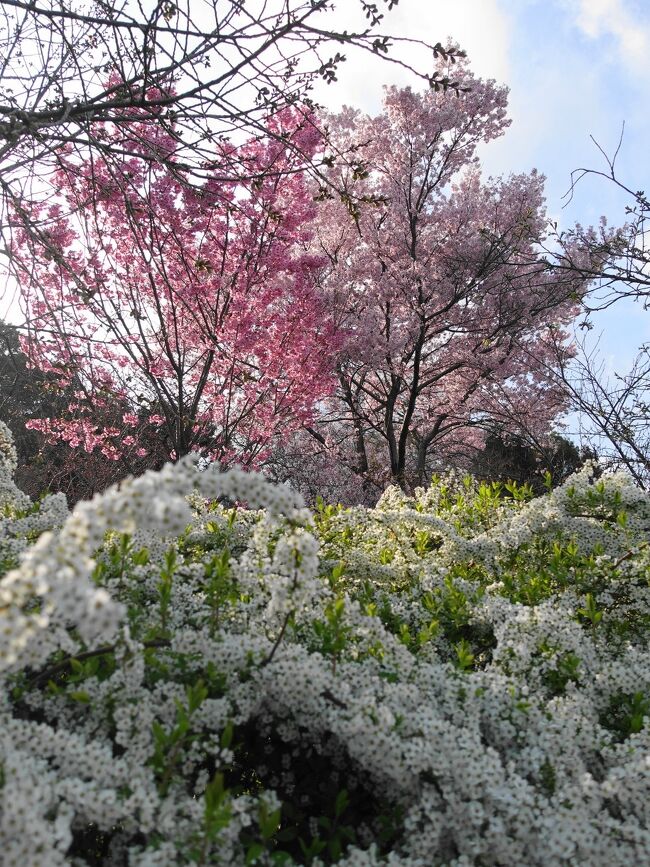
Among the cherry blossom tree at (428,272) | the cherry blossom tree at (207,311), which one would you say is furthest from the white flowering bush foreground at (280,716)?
the cherry blossom tree at (428,272)

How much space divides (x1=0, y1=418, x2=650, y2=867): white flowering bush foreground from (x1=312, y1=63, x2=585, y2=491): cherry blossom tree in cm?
1097

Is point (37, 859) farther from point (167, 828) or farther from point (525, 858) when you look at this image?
point (525, 858)

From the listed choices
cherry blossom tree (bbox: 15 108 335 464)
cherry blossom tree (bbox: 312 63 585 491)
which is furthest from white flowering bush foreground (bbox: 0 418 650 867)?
cherry blossom tree (bbox: 312 63 585 491)

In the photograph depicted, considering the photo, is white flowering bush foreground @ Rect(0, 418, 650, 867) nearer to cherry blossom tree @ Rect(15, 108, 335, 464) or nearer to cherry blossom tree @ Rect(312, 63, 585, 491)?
cherry blossom tree @ Rect(15, 108, 335, 464)

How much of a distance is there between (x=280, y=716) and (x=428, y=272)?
42.6 feet

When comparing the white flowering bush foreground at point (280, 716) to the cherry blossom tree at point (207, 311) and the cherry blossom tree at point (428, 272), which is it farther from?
the cherry blossom tree at point (428, 272)

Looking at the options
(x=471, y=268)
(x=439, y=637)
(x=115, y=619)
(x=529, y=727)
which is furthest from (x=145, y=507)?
(x=471, y=268)

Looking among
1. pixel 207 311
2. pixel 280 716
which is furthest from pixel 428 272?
pixel 280 716

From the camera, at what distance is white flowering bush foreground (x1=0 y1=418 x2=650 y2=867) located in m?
1.60

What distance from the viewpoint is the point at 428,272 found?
1410 centimetres

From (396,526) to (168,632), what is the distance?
7.97 feet

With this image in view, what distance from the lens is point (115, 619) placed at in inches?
55.0

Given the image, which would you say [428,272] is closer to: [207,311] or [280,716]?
[207,311]

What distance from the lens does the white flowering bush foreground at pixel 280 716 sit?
5.25 ft
